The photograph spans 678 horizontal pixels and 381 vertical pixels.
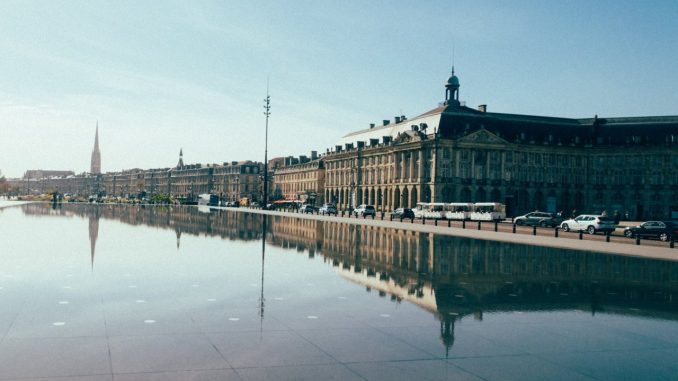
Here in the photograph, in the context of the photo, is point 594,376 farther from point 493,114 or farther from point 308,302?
point 493,114

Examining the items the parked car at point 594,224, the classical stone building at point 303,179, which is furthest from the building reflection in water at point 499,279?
the classical stone building at point 303,179

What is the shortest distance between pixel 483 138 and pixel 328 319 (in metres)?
94.3

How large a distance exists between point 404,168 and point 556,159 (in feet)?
91.0

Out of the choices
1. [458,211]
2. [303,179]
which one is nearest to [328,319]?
[458,211]

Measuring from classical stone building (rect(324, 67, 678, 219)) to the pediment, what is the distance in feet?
0.54

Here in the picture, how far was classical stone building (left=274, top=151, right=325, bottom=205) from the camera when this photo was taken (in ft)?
490

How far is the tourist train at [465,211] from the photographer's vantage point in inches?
2854

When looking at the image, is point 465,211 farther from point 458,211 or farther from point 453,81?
point 453,81

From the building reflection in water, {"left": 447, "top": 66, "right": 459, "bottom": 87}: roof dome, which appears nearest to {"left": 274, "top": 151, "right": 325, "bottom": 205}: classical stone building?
{"left": 447, "top": 66, "right": 459, "bottom": 87}: roof dome

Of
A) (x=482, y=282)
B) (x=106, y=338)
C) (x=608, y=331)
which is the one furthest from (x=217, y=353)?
(x=482, y=282)

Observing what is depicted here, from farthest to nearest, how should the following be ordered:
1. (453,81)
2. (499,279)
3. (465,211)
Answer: (453,81) → (465,211) → (499,279)

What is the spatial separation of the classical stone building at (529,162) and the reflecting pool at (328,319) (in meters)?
80.2

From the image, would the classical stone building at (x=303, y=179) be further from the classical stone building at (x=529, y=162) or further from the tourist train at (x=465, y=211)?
the tourist train at (x=465, y=211)

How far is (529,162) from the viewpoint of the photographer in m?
108
